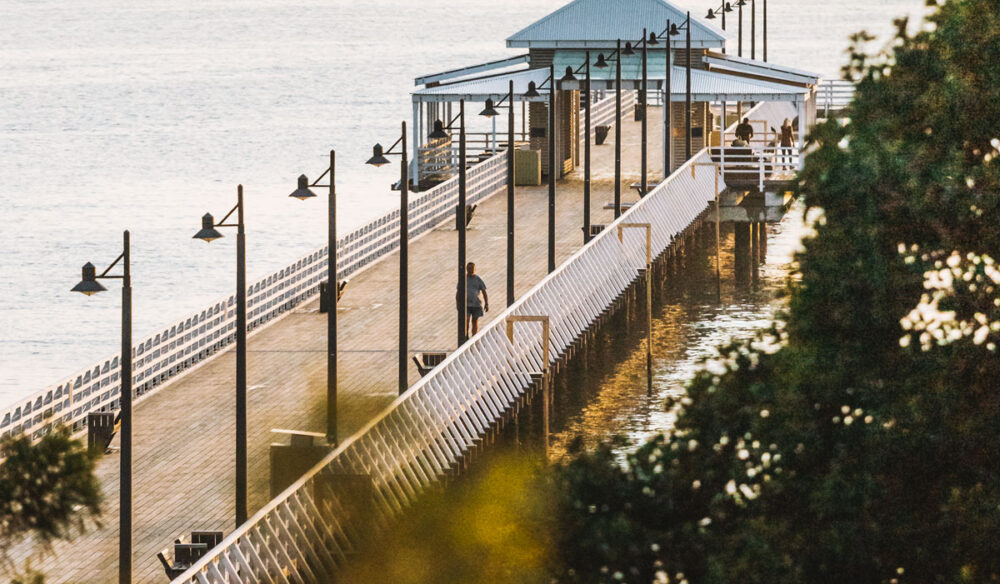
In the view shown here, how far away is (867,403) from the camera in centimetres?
1451

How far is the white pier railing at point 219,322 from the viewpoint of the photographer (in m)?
28.0

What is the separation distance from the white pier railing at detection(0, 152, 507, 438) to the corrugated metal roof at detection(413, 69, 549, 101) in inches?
75.7

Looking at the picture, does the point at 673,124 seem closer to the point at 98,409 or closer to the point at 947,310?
the point at 98,409

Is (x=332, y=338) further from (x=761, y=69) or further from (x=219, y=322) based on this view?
(x=761, y=69)

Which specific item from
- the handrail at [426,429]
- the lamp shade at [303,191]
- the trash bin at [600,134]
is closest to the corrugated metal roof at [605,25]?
the trash bin at [600,134]

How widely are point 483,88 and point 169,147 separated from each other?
57061mm

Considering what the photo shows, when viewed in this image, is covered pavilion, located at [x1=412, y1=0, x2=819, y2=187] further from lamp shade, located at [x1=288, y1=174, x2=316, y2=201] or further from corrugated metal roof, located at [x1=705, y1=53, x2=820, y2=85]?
lamp shade, located at [x1=288, y1=174, x2=316, y2=201]

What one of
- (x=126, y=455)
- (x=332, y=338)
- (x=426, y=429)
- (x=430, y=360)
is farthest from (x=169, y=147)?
(x=126, y=455)

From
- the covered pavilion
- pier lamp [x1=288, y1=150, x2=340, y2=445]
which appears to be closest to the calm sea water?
the covered pavilion

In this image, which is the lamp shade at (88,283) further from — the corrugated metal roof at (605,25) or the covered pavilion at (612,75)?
the corrugated metal roof at (605,25)

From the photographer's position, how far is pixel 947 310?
578 inches

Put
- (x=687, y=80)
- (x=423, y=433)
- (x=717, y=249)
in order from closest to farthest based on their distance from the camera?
(x=423, y=433)
(x=717, y=249)
(x=687, y=80)

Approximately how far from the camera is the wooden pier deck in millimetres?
23688

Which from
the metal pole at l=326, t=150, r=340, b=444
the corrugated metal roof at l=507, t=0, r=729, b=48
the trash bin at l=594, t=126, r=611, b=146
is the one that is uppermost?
the corrugated metal roof at l=507, t=0, r=729, b=48
